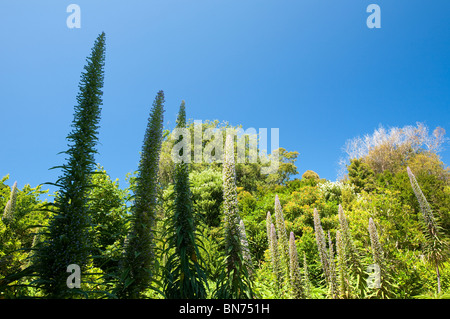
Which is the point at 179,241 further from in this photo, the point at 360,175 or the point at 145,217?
the point at 360,175

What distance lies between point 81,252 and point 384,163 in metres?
35.8

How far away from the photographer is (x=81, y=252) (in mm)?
2730

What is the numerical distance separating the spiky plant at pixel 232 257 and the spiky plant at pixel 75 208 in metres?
2.96

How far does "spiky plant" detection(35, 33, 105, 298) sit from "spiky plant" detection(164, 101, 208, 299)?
5.44 ft

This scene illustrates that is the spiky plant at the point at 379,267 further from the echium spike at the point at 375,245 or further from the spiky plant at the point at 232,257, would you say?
the spiky plant at the point at 232,257

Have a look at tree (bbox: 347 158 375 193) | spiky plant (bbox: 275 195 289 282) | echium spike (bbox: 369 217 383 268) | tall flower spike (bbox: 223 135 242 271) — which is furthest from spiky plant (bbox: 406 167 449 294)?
tree (bbox: 347 158 375 193)

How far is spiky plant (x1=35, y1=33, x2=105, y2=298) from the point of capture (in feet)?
8.39

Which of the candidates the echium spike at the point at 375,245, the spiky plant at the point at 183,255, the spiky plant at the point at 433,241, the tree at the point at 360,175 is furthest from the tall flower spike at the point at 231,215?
the tree at the point at 360,175

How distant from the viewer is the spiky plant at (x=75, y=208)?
2559mm

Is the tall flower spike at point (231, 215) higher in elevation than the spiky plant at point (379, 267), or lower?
higher

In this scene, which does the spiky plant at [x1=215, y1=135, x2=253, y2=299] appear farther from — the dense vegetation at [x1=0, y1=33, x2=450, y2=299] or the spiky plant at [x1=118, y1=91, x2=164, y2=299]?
the spiky plant at [x1=118, y1=91, x2=164, y2=299]
